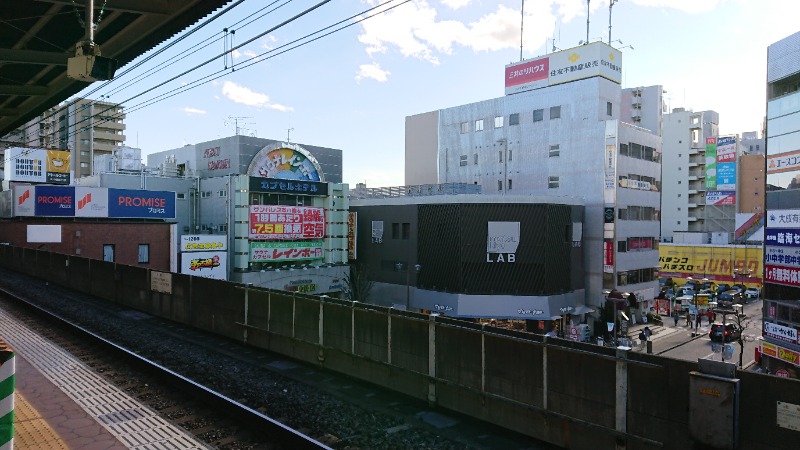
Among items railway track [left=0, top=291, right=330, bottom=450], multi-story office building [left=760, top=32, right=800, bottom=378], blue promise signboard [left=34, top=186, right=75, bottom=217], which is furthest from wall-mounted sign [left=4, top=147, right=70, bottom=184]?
multi-story office building [left=760, top=32, right=800, bottom=378]

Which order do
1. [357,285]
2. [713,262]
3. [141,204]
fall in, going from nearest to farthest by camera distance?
[141,204]
[357,285]
[713,262]

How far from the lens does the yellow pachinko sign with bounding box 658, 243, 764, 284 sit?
69.1 meters

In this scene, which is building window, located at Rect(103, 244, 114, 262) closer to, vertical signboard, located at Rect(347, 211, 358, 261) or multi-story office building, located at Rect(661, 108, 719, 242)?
vertical signboard, located at Rect(347, 211, 358, 261)

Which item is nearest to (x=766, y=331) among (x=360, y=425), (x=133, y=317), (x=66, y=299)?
(x=360, y=425)

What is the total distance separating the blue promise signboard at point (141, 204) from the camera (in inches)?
1649

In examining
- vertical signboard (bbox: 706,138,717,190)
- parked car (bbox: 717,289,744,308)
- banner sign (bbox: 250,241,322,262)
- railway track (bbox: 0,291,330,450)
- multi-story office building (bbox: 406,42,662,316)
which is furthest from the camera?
vertical signboard (bbox: 706,138,717,190)

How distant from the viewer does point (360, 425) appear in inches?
442

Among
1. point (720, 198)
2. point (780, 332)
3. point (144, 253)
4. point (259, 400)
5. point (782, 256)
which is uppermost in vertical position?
point (720, 198)

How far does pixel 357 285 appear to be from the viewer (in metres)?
49.2

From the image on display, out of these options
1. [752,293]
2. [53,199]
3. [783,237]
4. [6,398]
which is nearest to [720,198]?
[752,293]

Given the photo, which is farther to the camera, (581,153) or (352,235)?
(581,153)

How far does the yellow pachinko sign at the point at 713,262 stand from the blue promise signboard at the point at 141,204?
6473 cm

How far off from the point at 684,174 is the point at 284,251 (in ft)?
282

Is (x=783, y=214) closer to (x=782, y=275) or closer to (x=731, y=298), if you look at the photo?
(x=782, y=275)
